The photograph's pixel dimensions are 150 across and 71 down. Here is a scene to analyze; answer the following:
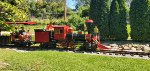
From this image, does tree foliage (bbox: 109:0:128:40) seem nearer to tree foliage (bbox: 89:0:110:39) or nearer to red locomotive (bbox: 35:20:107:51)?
tree foliage (bbox: 89:0:110:39)

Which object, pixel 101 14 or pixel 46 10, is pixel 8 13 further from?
pixel 46 10

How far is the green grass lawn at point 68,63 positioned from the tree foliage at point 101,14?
561 inches

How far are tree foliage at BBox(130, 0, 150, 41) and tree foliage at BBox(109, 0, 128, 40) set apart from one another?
0.96 m

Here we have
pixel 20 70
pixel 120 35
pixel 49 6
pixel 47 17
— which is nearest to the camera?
pixel 20 70

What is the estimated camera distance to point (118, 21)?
1368 inches

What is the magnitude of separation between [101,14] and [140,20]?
13.9ft

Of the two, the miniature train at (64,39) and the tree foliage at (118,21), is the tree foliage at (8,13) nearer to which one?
the miniature train at (64,39)

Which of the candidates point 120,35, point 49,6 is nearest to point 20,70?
point 120,35

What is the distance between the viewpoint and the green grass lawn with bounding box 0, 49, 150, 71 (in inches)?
673

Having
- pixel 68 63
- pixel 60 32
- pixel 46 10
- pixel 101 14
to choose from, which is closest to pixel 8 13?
pixel 68 63

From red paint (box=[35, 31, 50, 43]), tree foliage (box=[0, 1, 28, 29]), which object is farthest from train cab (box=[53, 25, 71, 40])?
tree foliage (box=[0, 1, 28, 29])

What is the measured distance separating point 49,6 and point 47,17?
17.6 ft

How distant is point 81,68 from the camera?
56.1 feet

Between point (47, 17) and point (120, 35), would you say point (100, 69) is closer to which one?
point (120, 35)
